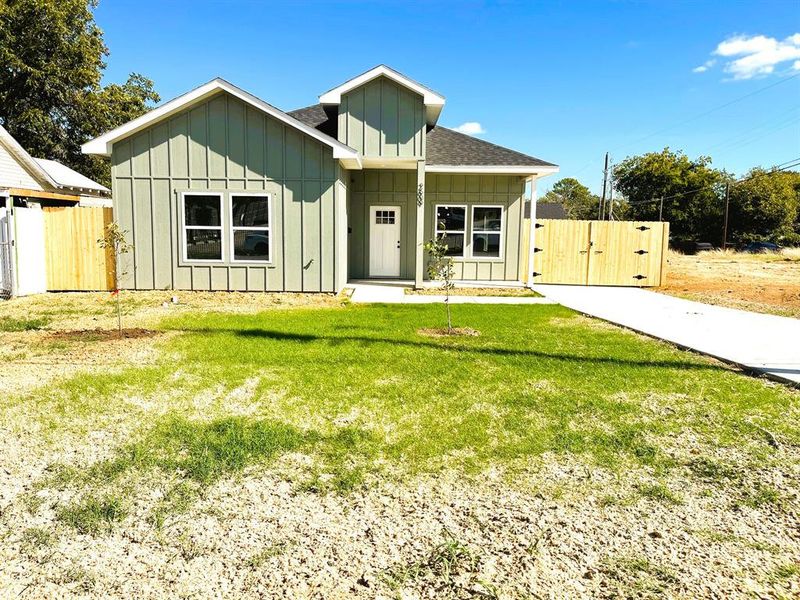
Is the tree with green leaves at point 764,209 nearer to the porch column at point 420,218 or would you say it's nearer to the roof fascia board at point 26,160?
the porch column at point 420,218

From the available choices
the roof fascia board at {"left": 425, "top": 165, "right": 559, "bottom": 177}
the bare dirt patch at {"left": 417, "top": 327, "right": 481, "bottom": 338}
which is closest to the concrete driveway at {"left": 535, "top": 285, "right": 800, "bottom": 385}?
the bare dirt patch at {"left": 417, "top": 327, "right": 481, "bottom": 338}

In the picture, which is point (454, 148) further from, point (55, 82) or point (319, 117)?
point (55, 82)

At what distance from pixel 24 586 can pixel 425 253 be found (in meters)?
13.3

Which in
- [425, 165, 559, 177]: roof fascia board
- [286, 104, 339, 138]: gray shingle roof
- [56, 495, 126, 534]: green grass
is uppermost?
[286, 104, 339, 138]: gray shingle roof

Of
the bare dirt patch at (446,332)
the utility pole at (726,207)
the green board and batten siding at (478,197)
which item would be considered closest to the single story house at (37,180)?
the green board and batten siding at (478,197)

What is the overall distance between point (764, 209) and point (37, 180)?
43561 millimetres

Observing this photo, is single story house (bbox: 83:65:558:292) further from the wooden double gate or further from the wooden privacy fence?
the wooden double gate

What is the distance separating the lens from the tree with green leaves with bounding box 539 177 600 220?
6606 cm

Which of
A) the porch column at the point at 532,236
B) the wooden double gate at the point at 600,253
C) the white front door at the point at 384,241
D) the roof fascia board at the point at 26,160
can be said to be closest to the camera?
the porch column at the point at 532,236

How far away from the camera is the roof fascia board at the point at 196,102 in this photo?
471 inches

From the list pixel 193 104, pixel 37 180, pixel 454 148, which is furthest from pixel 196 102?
pixel 37 180

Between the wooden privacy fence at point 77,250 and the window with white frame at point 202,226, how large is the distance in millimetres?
1818

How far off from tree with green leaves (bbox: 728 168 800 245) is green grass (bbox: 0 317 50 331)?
141 ft

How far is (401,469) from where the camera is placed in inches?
148
